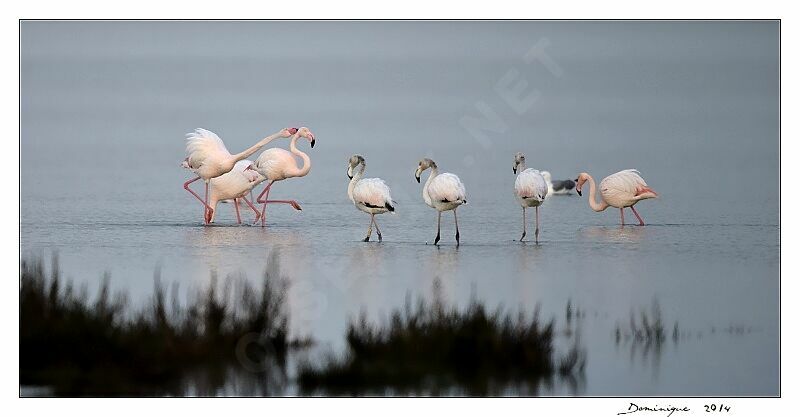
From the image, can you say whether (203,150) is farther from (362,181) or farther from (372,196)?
(372,196)

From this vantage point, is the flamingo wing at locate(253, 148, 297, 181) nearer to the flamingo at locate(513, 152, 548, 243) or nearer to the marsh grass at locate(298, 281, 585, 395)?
the flamingo at locate(513, 152, 548, 243)

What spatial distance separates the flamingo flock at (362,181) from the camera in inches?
506

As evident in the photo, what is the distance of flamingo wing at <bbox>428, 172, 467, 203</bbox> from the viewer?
12641 millimetres

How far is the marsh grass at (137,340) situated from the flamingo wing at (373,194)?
4931 millimetres

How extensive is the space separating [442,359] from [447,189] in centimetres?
539

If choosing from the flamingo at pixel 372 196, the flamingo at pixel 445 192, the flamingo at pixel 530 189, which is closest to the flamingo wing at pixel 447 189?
the flamingo at pixel 445 192

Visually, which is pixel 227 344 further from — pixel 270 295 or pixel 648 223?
pixel 648 223

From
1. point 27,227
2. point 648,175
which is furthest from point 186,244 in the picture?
point 648,175

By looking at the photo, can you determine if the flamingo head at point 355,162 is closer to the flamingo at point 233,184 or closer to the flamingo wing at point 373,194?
the flamingo wing at point 373,194

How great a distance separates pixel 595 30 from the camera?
1874 inches

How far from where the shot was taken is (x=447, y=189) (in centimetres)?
1265

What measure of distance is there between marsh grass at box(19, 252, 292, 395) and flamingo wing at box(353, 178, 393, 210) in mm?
4931

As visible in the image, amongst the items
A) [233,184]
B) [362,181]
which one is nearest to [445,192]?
[362,181]

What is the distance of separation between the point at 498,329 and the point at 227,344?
4.70 feet
